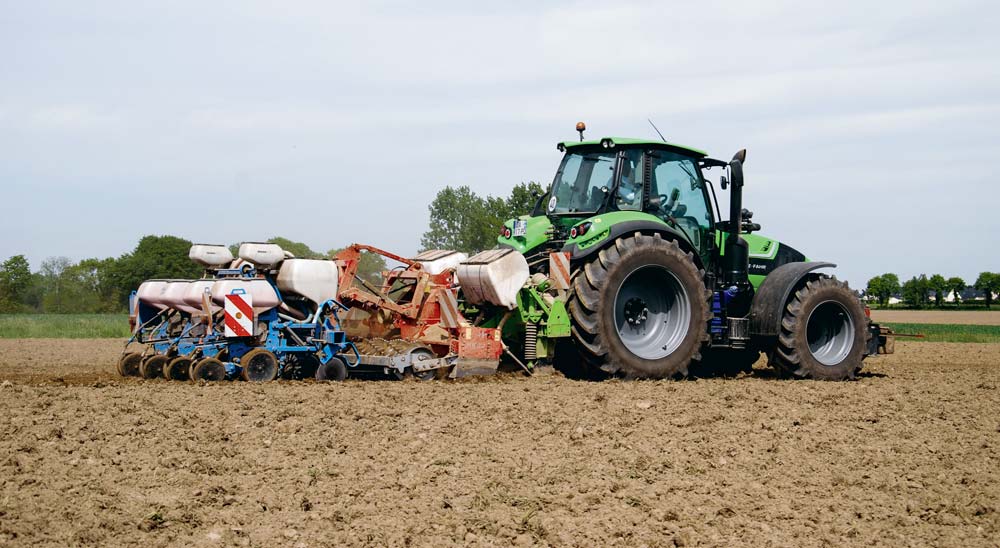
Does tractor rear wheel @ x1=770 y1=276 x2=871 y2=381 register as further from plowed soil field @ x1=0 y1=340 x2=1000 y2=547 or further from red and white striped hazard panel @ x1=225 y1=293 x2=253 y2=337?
red and white striped hazard panel @ x1=225 y1=293 x2=253 y2=337

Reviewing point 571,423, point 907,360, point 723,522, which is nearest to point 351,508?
point 723,522

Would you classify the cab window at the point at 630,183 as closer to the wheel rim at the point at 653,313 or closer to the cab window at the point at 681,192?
the cab window at the point at 681,192

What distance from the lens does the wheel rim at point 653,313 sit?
866 cm

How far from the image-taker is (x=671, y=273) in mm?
8641

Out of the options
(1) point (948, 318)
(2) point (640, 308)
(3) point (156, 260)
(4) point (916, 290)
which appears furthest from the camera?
(4) point (916, 290)

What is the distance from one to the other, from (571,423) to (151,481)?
273 centimetres

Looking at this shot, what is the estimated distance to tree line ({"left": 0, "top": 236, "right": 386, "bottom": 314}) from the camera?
119 feet

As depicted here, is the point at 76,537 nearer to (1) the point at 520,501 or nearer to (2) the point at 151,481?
(2) the point at 151,481

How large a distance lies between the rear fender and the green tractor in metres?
0.01

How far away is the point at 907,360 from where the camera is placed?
14203 mm

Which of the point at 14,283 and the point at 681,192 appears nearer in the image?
the point at 681,192

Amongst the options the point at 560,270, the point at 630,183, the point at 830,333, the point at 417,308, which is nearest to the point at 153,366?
the point at 417,308

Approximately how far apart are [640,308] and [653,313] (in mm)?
155

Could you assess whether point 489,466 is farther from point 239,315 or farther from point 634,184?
point 634,184
